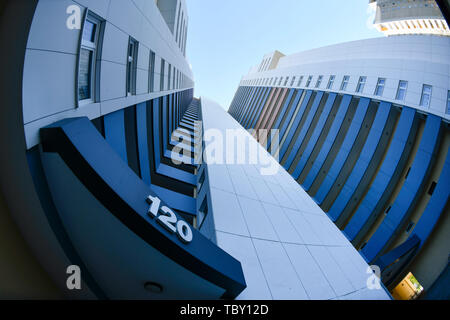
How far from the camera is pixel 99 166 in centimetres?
247

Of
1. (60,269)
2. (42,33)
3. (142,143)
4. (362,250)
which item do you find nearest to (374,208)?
(362,250)

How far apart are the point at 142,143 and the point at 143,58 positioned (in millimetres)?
3106

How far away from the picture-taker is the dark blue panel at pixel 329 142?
14.5 meters

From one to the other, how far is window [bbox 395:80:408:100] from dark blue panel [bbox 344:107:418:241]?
1.06 meters

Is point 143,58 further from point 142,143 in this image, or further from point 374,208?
point 374,208

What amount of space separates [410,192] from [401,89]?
688 cm

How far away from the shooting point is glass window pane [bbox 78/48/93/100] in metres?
3.58

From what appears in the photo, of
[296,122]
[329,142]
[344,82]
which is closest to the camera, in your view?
[329,142]

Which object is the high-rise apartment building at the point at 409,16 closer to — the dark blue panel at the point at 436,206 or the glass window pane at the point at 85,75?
the dark blue panel at the point at 436,206

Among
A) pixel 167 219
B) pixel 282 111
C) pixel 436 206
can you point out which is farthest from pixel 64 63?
pixel 282 111

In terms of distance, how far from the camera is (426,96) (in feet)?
33.7

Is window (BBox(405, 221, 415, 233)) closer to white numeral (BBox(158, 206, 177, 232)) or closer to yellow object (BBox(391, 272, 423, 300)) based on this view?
yellow object (BBox(391, 272, 423, 300))

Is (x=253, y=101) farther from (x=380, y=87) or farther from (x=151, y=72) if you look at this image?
(x=151, y=72)

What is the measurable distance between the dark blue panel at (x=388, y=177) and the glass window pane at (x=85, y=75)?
14.5 metres
